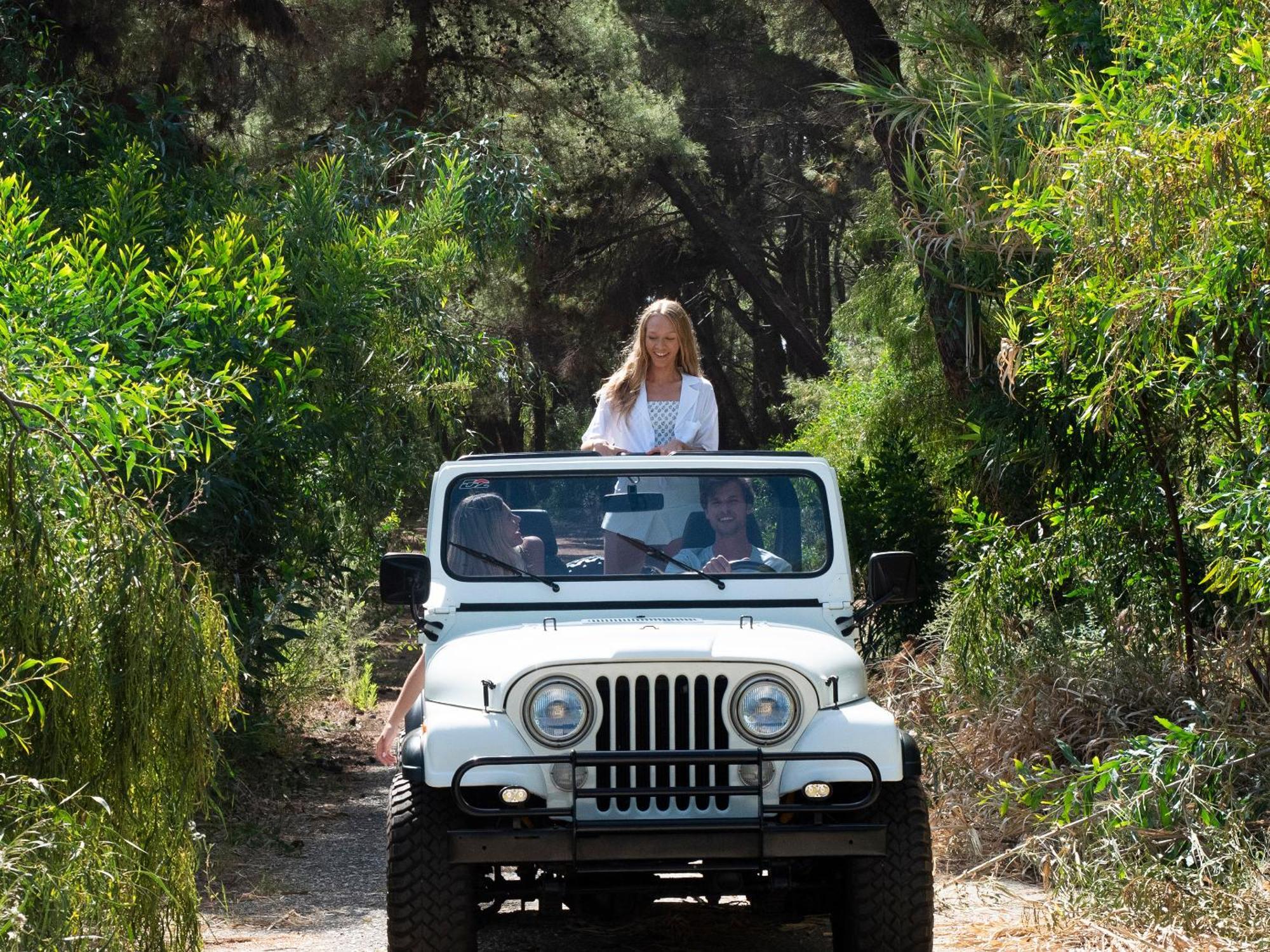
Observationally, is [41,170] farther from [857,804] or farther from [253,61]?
[857,804]

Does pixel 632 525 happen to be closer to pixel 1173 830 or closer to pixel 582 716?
pixel 582 716

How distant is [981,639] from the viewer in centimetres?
753

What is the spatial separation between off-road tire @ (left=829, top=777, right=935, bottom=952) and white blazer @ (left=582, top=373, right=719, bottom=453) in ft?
6.78

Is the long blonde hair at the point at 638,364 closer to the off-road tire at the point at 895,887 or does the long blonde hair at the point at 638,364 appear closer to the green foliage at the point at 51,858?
the off-road tire at the point at 895,887

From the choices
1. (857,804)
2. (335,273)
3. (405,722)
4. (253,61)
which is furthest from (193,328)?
(253,61)

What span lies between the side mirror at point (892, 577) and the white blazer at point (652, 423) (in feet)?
3.85

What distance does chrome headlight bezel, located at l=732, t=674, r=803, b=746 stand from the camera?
4309mm

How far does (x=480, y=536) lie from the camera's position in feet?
17.5

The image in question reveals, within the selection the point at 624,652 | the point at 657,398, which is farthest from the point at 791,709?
the point at 657,398

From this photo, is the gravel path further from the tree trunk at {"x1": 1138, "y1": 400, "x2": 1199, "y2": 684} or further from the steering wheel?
the tree trunk at {"x1": 1138, "y1": 400, "x2": 1199, "y2": 684}

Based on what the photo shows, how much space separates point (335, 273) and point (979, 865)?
438 centimetres

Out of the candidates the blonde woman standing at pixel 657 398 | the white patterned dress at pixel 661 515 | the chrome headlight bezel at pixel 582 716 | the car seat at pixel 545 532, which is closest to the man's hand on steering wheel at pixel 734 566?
the white patterned dress at pixel 661 515

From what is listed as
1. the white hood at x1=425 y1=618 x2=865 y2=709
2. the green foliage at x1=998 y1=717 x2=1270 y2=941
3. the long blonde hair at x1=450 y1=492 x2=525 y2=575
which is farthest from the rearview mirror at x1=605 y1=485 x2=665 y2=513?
the green foliage at x1=998 y1=717 x2=1270 y2=941

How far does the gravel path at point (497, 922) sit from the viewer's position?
5363 mm
